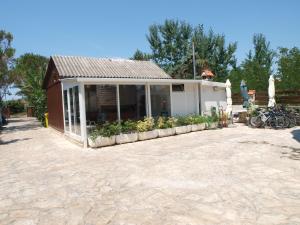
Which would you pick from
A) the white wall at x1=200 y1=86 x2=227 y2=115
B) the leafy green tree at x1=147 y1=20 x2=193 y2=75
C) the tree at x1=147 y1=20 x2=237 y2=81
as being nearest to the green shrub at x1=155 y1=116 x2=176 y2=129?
the white wall at x1=200 y1=86 x2=227 y2=115

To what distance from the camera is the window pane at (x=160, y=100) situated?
13.7 meters

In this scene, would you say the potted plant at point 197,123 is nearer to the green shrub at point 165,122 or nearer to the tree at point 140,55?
the green shrub at point 165,122

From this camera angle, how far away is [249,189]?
5.22 metres

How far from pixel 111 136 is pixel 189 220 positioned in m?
7.31

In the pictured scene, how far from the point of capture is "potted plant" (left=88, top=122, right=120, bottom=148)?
10664mm

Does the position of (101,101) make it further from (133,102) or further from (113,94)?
(133,102)

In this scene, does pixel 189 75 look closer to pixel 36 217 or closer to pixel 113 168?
pixel 113 168

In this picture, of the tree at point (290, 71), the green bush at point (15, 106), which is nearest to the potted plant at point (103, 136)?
the tree at point (290, 71)

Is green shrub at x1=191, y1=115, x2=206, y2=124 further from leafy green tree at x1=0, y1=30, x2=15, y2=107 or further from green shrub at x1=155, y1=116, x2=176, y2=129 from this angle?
leafy green tree at x1=0, y1=30, x2=15, y2=107

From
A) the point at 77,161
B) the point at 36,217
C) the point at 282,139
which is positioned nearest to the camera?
the point at 36,217

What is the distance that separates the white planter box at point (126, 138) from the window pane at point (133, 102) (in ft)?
7.80

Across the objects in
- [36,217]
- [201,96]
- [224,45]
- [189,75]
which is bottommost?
[36,217]

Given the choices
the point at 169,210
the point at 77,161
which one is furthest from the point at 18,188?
the point at 169,210

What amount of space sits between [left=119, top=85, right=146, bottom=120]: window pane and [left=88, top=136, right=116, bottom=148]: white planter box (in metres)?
3.15
